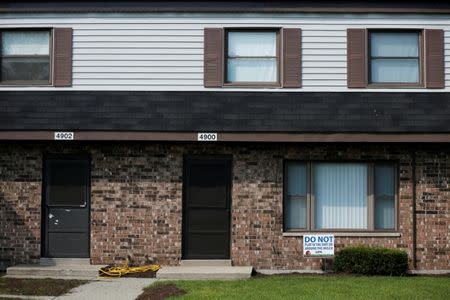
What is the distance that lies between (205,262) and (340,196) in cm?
325

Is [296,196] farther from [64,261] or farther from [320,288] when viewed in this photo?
[64,261]

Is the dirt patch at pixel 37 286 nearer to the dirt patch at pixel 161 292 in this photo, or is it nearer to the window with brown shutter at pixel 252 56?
the dirt patch at pixel 161 292

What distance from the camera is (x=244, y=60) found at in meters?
16.5

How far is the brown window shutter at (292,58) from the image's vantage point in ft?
53.1

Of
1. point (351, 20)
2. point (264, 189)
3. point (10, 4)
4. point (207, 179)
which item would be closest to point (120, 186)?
point (207, 179)

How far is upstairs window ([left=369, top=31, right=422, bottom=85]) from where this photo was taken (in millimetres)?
16438

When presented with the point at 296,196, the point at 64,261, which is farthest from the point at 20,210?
the point at 296,196

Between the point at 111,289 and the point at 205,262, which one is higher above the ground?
the point at 205,262

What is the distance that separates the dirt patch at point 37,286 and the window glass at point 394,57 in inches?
300

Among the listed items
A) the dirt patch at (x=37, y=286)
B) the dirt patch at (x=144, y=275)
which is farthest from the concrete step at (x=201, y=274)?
the dirt patch at (x=37, y=286)

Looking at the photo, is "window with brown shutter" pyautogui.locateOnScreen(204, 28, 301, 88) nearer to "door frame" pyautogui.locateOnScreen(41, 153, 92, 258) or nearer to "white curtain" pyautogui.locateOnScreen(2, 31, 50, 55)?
"door frame" pyautogui.locateOnScreen(41, 153, 92, 258)

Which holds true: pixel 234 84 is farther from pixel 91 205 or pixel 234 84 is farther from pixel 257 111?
pixel 91 205

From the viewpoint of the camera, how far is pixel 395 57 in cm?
1645

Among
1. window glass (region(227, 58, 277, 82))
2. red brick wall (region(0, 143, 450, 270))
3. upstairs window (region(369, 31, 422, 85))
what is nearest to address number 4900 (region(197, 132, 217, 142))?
red brick wall (region(0, 143, 450, 270))
